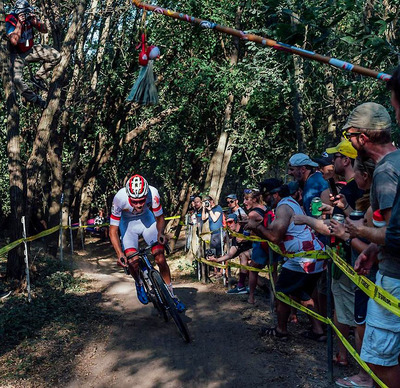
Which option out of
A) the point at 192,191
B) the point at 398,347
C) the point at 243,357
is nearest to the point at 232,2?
the point at 192,191

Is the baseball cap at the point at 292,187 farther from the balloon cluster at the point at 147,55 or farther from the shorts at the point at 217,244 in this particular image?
the shorts at the point at 217,244

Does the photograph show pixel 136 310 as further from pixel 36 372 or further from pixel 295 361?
pixel 295 361

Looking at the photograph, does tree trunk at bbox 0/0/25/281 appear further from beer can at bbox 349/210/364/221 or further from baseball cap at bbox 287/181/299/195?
beer can at bbox 349/210/364/221

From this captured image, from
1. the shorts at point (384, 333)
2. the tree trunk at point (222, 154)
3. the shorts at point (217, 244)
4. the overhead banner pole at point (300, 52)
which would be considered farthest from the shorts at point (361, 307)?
the tree trunk at point (222, 154)

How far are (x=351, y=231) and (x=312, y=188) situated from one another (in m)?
3.47

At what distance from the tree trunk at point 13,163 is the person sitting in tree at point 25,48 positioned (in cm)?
21

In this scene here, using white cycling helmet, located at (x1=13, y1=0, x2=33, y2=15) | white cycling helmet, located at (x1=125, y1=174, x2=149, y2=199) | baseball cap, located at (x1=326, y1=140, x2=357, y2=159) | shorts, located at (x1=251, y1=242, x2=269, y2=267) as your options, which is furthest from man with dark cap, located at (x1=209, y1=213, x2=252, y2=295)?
white cycling helmet, located at (x1=13, y1=0, x2=33, y2=15)

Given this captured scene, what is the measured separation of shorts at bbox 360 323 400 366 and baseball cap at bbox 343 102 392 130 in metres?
1.42

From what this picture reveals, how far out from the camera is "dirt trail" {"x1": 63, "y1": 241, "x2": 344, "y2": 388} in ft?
18.6

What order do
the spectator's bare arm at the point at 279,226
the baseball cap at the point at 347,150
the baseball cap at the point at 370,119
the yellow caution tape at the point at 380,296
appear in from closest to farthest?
the yellow caution tape at the point at 380,296, the baseball cap at the point at 370,119, the baseball cap at the point at 347,150, the spectator's bare arm at the point at 279,226

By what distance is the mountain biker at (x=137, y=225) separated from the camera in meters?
7.50

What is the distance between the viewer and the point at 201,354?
21.2 ft

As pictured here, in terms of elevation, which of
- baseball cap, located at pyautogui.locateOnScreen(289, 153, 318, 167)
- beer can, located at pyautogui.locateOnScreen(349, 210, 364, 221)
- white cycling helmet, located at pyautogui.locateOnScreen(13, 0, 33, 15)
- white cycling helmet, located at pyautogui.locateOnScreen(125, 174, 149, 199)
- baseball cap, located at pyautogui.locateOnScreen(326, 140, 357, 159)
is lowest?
beer can, located at pyautogui.locateOnScreen(349, 210, 364, 221)

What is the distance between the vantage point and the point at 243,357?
244 inches
